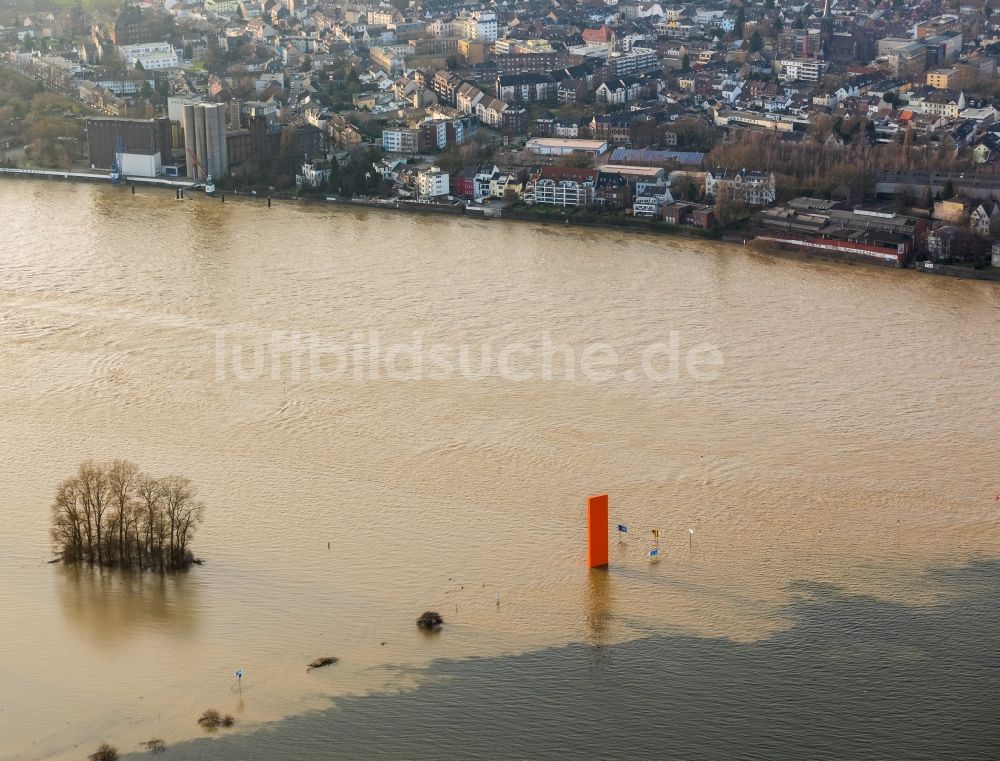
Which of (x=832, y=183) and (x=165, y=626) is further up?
(x=832, y=183)

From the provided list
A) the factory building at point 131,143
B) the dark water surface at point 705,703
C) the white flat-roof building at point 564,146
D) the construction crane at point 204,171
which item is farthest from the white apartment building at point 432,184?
the dark water surface at point 705,703

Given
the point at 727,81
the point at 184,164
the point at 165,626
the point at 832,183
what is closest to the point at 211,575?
the point at 165,626

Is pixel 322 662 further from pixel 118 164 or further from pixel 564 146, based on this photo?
pixel 564 146

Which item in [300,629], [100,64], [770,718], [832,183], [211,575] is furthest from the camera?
[100,64]

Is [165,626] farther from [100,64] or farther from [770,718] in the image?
[100,64]

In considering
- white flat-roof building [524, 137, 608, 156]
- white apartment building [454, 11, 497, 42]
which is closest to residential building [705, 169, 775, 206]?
white flat-roof building [524, 137, 608, 156]

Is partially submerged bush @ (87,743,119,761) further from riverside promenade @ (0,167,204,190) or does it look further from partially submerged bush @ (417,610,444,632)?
riverside promenade @ (0,167,204,190)
